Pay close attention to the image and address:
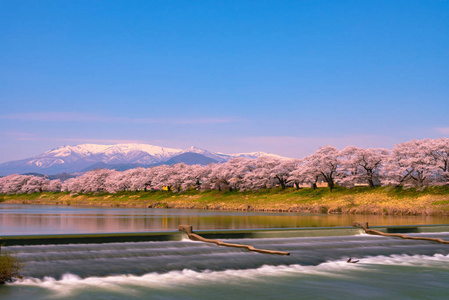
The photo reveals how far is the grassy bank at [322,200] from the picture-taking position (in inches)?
2667

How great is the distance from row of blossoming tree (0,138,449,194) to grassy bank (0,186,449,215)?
2166mm

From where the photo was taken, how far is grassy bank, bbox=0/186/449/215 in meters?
67.8

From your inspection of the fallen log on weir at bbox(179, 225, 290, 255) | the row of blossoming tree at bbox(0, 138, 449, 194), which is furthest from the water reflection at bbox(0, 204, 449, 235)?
the row of blossoming tree at bbox(0, 138, 449, 194)

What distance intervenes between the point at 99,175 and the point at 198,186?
48833 millimetres

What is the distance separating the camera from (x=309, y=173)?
9400 centimetres

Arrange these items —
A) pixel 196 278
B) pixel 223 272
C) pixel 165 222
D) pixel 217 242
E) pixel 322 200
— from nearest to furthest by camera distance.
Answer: pixel 196 278, pixel 223 272, pixel 217 242, pixel 165 222, pixel 322 200

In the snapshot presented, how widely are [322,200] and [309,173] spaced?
1032 cm

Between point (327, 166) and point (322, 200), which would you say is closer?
point (322, 200)

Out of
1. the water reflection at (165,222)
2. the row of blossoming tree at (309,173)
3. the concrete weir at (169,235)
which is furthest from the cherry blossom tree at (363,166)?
the concrete weir at (169,235)

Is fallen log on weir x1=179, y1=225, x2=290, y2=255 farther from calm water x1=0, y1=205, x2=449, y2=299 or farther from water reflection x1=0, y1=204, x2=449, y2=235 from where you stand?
water reflection x1=0, y1=204, x2=449, y2=235

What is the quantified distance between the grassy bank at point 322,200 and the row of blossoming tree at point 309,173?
2.17 metres

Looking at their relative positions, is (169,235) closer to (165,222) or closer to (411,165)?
(165,222)

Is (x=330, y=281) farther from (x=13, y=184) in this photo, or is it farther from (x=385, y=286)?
(x=13, y=184)

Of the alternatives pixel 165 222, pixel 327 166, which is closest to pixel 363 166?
pixel 327 166
